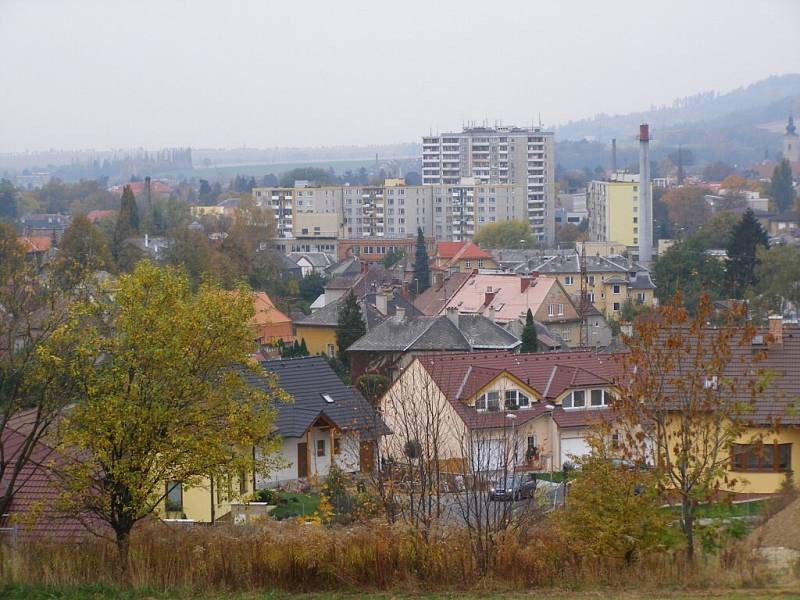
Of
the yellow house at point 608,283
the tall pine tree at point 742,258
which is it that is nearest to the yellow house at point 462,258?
the yellow house at point 608,283

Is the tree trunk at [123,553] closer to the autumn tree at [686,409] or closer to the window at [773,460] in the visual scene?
the autumn tree at [686,409]

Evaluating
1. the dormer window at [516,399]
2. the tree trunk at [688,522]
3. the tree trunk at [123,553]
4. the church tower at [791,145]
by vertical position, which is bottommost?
the dormer window at [516,399]

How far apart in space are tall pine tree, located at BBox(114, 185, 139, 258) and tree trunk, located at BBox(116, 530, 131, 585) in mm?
41555

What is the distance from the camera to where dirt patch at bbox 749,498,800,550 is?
12719mm

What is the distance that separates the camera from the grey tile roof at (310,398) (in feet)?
69.2

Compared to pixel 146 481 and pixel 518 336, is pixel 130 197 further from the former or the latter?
pixel 146 481

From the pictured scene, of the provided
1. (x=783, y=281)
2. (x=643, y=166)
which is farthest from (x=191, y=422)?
(x=643, y=166)

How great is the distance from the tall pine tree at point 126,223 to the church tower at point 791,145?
141 meters

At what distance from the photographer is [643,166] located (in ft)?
262

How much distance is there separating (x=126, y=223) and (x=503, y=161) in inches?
2142

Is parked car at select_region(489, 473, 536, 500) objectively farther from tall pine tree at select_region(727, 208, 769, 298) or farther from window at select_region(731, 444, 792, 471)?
tall pine tree at select_region(727, 208, 769, 298)

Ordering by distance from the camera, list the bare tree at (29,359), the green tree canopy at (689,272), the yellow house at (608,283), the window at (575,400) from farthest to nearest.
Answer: the yellow house at (608,283) < the green tree canopy at (689,272) < the window at (575,400) < the bare tree at (29,359)

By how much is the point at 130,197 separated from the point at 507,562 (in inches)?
2251

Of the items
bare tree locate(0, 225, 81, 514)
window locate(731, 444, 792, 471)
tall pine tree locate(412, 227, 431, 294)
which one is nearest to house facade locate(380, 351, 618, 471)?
window locate(731, 444, 792, 471)
